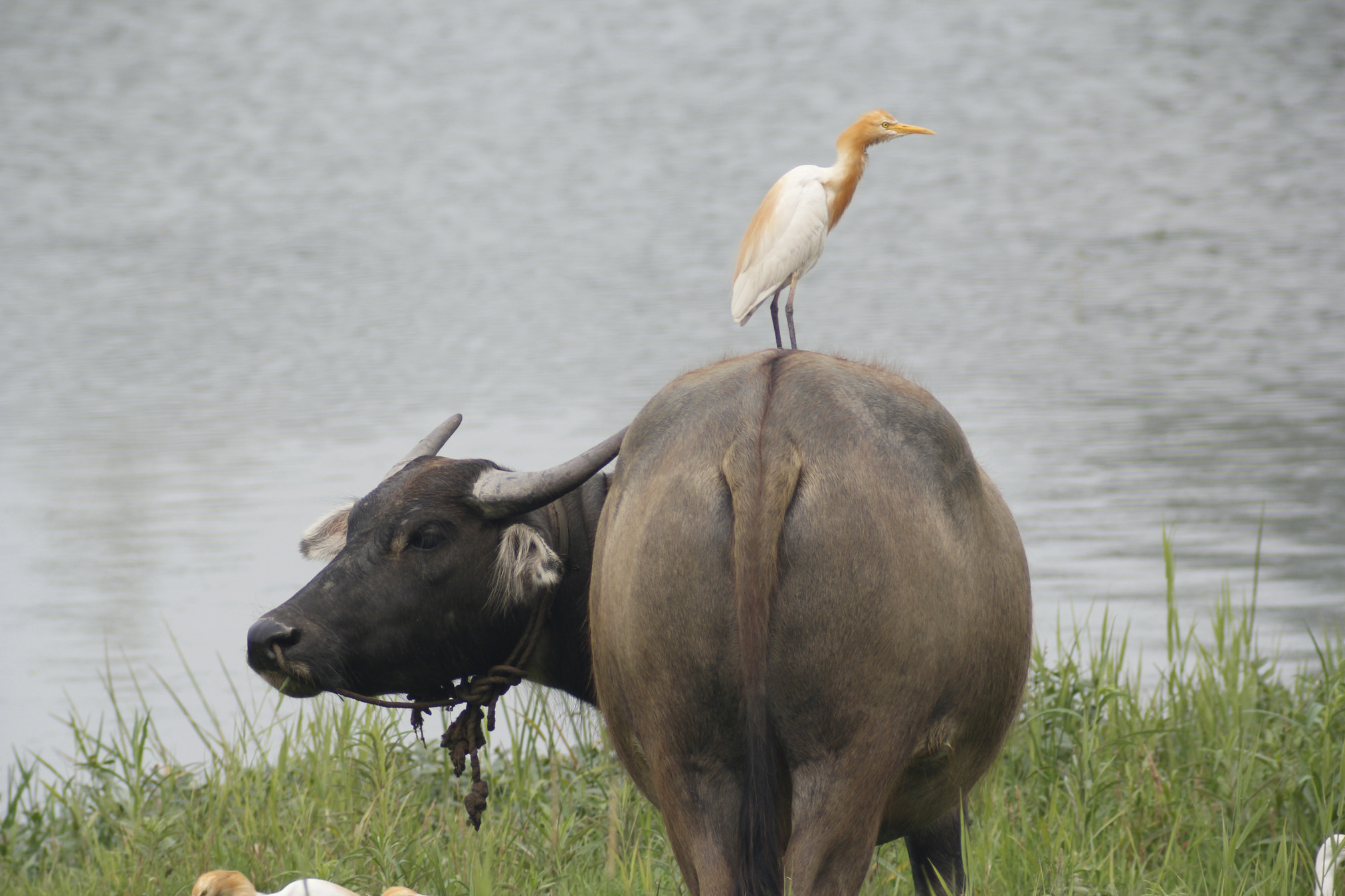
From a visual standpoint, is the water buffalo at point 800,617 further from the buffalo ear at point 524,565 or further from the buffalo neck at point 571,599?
the buffalo neck at point 571,599

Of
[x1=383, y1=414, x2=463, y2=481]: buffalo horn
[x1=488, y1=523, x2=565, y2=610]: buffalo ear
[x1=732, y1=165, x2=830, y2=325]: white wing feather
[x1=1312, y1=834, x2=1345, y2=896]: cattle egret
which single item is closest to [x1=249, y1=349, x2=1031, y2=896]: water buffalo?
[x1=488, y1=523, x2=565, y2=610]: buffalo ear

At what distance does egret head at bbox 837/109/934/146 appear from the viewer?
15.3ft

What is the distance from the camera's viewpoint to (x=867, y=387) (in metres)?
2.56

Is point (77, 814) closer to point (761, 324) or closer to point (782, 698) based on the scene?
point (782, 698)

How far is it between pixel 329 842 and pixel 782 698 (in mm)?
2221

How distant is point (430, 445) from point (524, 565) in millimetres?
626

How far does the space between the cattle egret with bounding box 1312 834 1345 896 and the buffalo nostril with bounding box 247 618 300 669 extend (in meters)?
2.42

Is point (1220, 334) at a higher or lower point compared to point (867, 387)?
lower

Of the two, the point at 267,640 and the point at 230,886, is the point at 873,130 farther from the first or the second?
the point at 230,886

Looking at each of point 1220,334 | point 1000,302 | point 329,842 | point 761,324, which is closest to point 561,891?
point 329,842

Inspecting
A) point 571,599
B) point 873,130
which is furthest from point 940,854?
point 873,130

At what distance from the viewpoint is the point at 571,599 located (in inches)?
133

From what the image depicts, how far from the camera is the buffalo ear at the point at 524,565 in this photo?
315 cm

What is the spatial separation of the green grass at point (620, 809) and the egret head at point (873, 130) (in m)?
1.83
